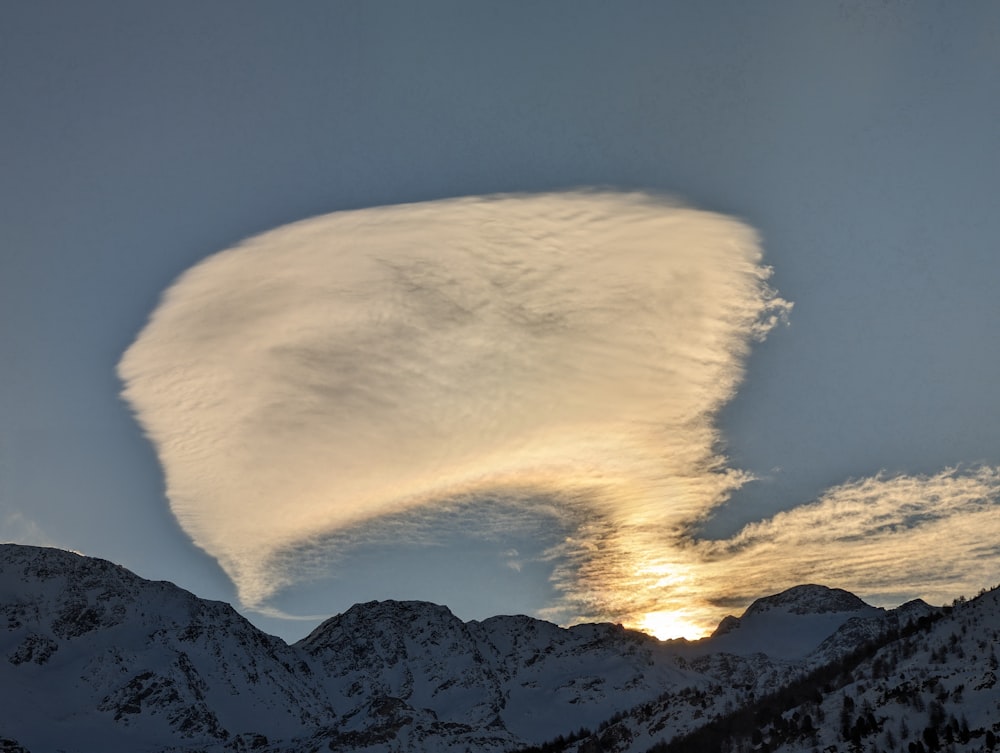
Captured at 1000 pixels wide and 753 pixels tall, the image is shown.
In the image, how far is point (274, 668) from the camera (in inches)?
5738

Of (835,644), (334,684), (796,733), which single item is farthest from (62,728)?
(835,644)

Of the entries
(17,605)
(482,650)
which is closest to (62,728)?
(17,605)

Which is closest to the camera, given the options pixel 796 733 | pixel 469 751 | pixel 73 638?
pixel 796 733

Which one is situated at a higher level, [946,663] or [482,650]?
[946,663]

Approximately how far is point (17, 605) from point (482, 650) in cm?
8180

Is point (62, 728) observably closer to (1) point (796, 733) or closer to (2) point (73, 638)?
(2) point (73, 638)

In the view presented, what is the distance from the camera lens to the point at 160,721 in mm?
117062

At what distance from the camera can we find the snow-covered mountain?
113562 mm

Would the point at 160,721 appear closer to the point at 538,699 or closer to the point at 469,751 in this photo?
the point at 538,699

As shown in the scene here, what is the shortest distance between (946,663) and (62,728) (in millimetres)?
111705

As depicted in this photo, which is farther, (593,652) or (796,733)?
(593,652)

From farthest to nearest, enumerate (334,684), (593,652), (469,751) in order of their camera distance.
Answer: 1. (593,652)
2. (334,684)
3. (469,751)

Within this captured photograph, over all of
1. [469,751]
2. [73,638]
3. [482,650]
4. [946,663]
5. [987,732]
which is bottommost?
[482,650]

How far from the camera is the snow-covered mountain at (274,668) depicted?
114 m
